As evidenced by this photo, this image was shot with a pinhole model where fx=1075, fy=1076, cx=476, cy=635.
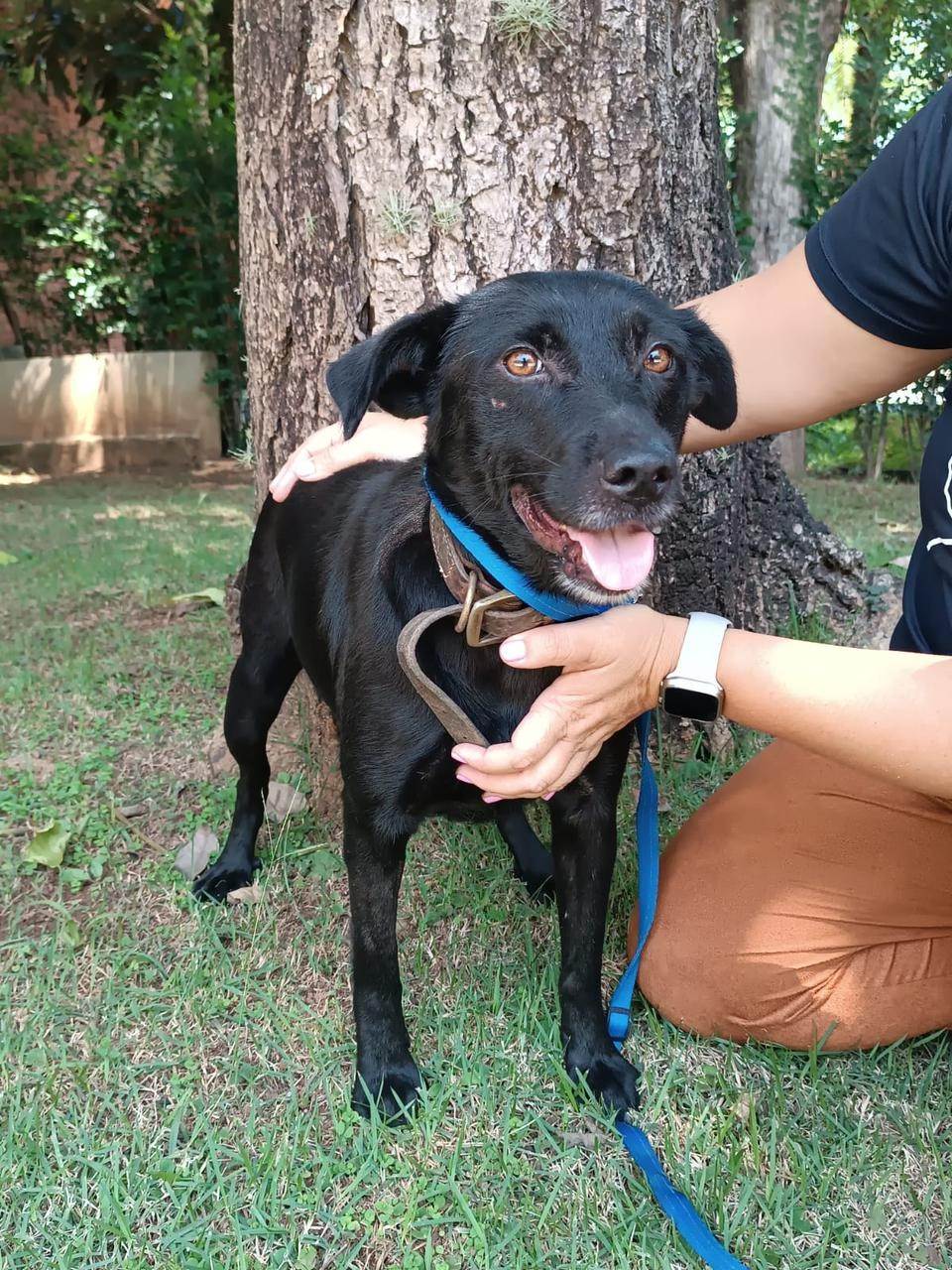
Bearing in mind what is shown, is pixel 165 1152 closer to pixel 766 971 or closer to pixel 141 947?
pixel 141 947

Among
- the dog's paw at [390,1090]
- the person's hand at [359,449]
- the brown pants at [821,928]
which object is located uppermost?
the person's hand at [359,449]

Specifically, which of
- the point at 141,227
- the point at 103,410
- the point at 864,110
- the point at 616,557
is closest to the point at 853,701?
the point at 616,557

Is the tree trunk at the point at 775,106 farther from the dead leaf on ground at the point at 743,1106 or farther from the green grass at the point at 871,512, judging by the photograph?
the dead leaf on ground at the point at 743,1106

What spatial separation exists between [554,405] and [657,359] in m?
0.26

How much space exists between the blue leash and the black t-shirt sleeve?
883mm

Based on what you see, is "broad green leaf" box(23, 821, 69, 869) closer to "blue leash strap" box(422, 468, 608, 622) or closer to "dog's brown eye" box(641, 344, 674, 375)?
"blue leash strap" box(422, 468, 608, 622)

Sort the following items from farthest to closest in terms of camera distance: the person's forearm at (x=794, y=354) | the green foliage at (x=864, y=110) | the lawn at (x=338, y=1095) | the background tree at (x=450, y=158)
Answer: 1. the green foliage at (x=864, y=110)
2. the background tree at (x=450, y=158)
3. the person's forearm at (x=794, y=354)
4. the lawn at (x=338, y=1095)

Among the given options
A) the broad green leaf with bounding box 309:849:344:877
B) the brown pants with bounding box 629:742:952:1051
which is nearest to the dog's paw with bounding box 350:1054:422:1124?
the brown pants with bounding box 629:742:952:1051

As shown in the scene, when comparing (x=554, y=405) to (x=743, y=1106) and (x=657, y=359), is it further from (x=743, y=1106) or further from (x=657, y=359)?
(x=743, y=1106)

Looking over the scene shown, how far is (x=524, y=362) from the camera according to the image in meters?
1.87

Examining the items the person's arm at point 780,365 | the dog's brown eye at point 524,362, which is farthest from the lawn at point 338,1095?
the dog's brown eye at point 524,362

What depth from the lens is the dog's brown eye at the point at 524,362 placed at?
6.13 feet

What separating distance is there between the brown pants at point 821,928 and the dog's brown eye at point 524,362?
3.63 feet

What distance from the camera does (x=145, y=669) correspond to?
13.3ft
